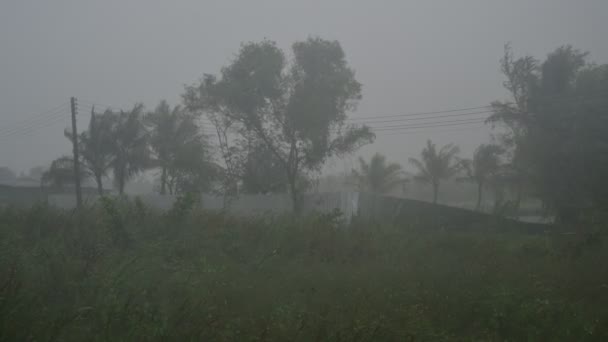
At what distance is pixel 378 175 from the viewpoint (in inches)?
1419

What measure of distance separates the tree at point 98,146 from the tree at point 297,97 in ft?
35.5

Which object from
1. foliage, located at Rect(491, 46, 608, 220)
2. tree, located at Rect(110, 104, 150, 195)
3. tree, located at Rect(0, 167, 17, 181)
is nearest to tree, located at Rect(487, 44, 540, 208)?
foliage, located at Rect(491, 46, 608, 220)

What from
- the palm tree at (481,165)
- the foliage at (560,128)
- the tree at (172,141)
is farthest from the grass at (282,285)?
the palm tree at (481,165)

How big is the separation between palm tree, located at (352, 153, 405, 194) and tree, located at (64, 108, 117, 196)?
733 inches

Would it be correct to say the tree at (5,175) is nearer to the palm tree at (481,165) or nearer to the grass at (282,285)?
the palm tree at (481,165)

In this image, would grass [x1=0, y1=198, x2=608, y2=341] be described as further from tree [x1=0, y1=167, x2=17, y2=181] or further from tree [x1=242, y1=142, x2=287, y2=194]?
tree [x1=0, y1=167, x2=17, y2=181]

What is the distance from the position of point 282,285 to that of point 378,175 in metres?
31.4

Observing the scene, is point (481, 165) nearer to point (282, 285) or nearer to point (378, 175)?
point (378, 175)

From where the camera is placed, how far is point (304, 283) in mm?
5465

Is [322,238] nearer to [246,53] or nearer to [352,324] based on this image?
[352,324]

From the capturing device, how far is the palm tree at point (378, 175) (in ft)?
118

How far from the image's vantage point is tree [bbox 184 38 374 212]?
756 inches

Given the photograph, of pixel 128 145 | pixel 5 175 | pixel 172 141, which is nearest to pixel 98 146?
pixel 128 145

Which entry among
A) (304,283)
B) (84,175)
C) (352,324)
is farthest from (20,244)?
(84,175)
